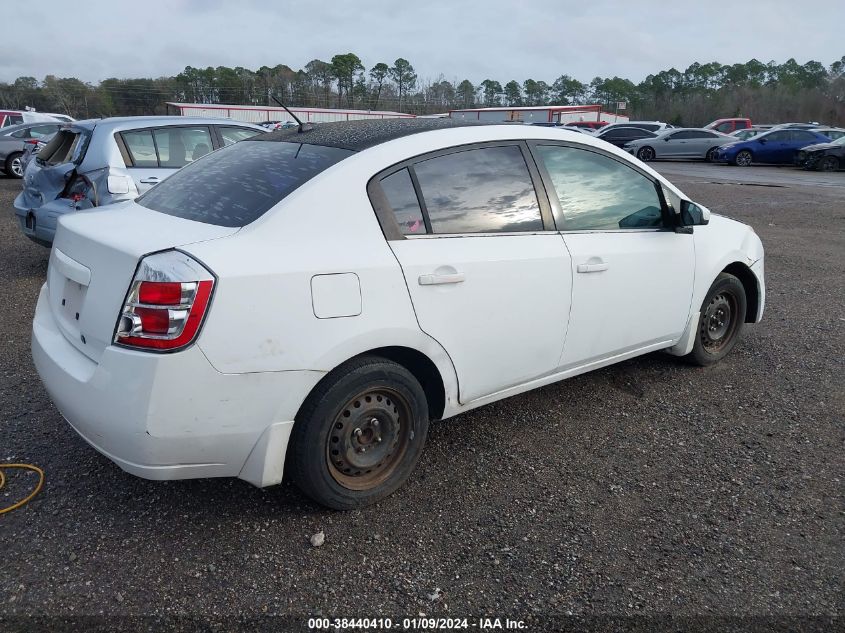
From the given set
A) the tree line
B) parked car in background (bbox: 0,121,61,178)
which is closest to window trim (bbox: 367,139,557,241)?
parked car in background (bbox: 0,121,61,178)

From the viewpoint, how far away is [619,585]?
2594mm

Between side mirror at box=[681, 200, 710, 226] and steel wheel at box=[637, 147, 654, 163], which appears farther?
steel wheel at box=[637, 147, 654, 163]

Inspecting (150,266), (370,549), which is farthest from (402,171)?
(370,549)

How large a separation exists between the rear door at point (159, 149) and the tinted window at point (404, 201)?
15.2ft

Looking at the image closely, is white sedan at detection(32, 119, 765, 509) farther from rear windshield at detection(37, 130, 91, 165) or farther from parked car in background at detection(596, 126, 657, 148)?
parked car in background at detection(596, 126, 657, 148)

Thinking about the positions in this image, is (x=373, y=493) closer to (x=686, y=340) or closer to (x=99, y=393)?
(x=99, y=393)

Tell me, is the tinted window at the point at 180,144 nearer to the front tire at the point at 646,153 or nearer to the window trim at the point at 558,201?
the window trim at the point at 558,201

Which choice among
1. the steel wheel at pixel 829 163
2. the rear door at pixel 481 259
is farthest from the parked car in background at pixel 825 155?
the rear door at pixel 481 259

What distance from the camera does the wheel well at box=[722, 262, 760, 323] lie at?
4773mm

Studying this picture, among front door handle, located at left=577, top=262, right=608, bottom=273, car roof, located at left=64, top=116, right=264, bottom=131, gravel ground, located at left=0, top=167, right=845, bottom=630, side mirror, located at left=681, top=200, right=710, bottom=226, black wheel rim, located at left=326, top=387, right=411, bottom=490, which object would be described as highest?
car roof, located at left=64, top=116, right=264, bottom=131

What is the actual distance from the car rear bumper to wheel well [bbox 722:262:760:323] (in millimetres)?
3359

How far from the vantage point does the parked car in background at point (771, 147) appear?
26.0 meters

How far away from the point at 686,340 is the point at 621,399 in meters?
0.61

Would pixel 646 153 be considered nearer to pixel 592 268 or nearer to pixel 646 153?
pixel 646 153
